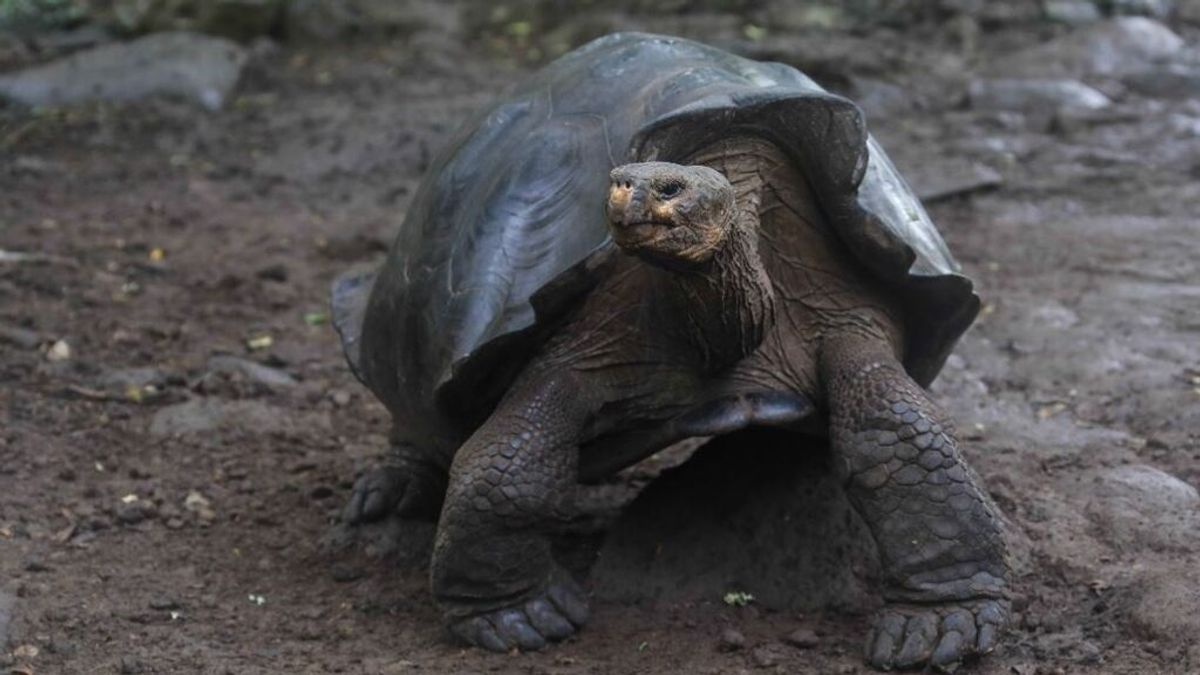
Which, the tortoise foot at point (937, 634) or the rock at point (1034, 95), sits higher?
the tortoise foot at point (937, 634)

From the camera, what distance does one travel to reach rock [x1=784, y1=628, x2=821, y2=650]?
11.3ft

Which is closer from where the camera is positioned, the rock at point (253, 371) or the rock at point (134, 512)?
the rock at point (134, 512)

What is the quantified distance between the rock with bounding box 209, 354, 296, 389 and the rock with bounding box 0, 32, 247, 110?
3.58 metres

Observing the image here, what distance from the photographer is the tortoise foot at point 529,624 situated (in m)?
3.53

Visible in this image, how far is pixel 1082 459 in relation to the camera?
167 inches

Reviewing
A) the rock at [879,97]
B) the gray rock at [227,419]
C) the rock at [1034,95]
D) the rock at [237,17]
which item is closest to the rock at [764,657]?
the gray rock at [227,419]

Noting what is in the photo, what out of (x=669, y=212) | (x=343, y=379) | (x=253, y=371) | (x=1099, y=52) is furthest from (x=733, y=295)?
(x=1099, y=52)

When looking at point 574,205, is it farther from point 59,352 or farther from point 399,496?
point 59,352

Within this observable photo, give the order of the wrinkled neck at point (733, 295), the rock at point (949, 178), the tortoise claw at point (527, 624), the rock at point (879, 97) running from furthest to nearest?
the rock at point (879, 97) → the rock at point (949, 178) → the tortoise claw at point (527, 624) → the wrinkled neck at point (733, 295)

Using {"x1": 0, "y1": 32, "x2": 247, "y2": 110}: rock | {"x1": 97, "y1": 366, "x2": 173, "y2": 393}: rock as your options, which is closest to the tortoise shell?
{"x1": 97, "y1": 366, "x2": 173, "y2": 393}: rock

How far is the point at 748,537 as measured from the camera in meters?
3.81

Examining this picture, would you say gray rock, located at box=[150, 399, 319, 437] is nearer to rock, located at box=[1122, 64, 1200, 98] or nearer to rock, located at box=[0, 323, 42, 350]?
rock, located at box=[0, 323, 42, 350]

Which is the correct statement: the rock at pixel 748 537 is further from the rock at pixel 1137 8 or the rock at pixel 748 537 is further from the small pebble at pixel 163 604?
the rock at pixel 1137 8

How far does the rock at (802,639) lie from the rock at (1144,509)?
29.7 inches
